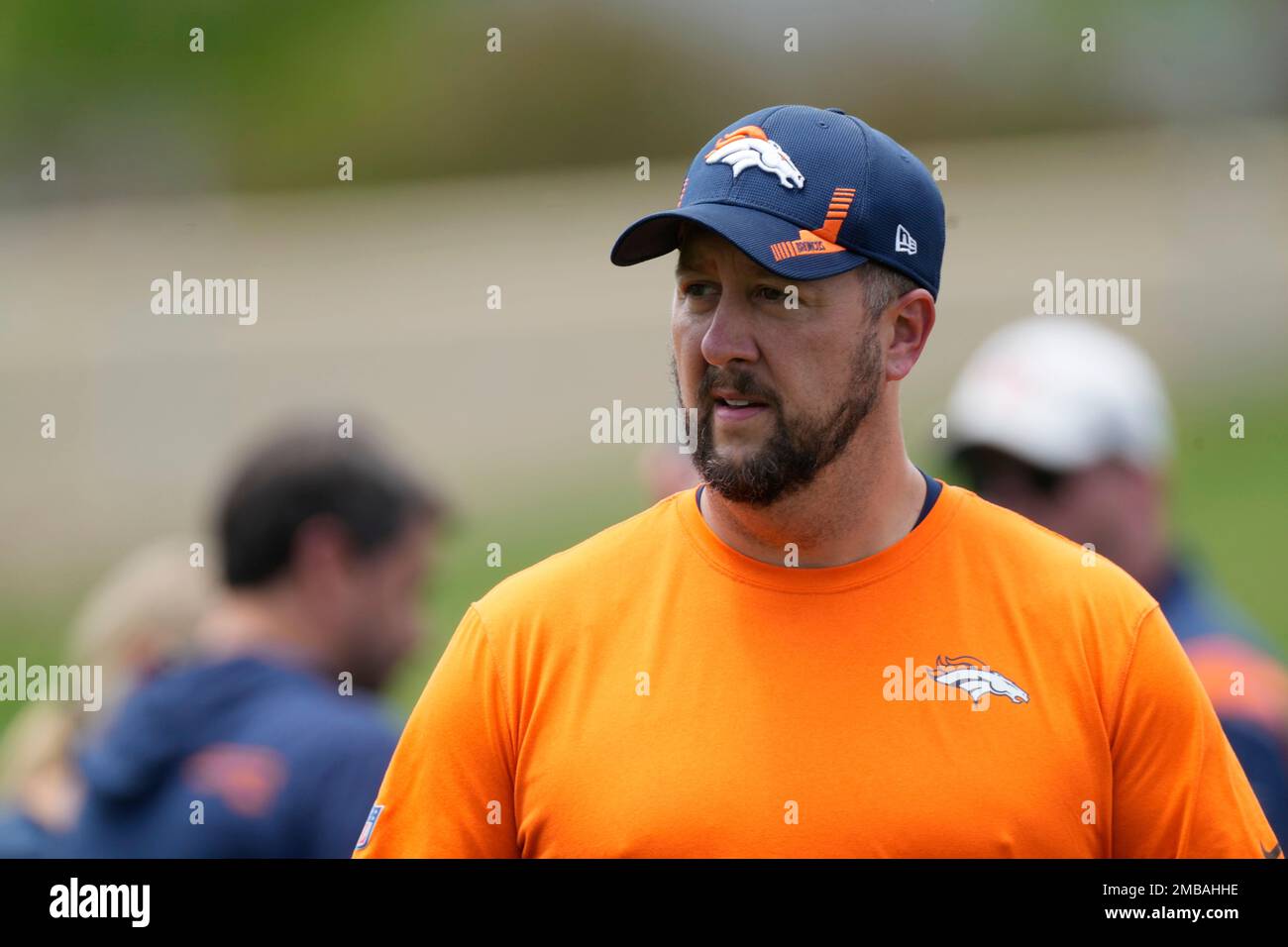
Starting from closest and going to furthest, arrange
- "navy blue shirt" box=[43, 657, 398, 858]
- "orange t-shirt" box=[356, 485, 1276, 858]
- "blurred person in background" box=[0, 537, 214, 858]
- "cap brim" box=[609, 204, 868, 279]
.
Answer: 1. "orange t-shirt" box=[356, 485, 1276, 858]
2. "cap brim" box=[609, 204, 868, 279]
3. "navy blue shirt" box=[43, 657, 398, 858]
4. "blurred person in background" box=[0, 537, 214, 858]

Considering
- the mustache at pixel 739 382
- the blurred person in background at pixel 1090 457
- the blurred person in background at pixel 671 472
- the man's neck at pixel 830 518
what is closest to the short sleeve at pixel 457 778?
the man's neck at pixel 830 518

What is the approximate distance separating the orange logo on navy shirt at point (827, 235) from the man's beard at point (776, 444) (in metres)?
Answer: 0.20

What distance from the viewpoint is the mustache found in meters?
2.62

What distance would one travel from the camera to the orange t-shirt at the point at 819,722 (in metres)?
2.38

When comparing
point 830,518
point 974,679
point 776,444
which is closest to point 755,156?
point 776,444

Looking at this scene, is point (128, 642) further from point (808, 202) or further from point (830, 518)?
point (808, 202)

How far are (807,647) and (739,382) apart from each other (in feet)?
1.56

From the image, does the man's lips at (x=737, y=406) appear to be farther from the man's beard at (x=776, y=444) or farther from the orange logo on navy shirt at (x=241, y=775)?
the orange logo on navy shirt at (x=241, y=775)

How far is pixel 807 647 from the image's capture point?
251 cm

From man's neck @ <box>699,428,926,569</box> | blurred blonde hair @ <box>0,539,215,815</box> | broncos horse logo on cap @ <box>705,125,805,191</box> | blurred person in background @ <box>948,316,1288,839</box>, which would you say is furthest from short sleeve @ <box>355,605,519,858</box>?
blurred blonde hair @ <box>0,539,215,815</box>

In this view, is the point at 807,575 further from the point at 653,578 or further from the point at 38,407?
the point at 38,407

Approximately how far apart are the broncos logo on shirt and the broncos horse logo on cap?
0.87 meters

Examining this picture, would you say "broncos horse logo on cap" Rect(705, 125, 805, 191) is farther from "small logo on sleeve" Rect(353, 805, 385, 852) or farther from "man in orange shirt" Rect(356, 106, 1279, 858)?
"small logo on sleeve" Rect(353, 805, 385, 852)

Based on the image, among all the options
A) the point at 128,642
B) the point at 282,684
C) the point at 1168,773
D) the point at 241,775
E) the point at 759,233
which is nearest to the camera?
the point at 1168,773
